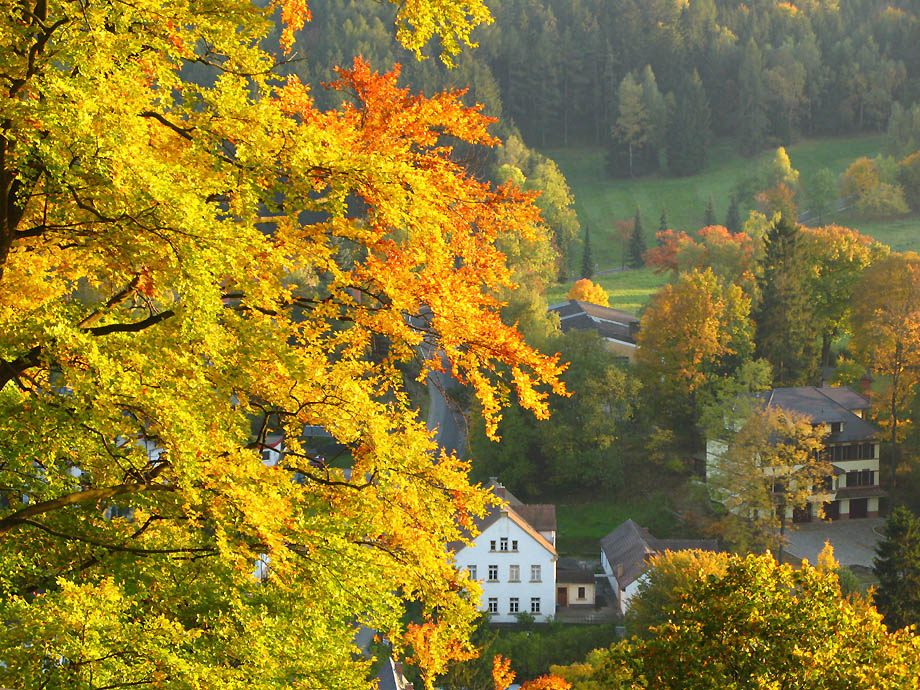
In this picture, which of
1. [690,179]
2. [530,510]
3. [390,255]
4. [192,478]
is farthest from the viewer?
[690,179]

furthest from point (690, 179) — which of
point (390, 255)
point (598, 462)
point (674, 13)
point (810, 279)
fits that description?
point (390, 255)

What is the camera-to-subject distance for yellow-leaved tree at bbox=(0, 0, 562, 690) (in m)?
7.32

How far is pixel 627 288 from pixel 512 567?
5062 centimetres

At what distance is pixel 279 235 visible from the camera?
9.68 meters

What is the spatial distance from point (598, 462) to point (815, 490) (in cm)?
1118

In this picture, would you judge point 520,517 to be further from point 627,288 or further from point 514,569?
point 627,288

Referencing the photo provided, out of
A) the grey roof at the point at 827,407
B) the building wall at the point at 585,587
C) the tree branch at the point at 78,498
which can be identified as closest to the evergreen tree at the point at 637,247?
the grey roof at the point at 827,407

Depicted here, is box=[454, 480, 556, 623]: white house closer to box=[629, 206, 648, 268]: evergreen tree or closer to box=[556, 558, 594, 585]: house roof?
box=[556, 558, 594, 585]: house roof

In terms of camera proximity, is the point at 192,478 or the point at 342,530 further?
the point at 342,530

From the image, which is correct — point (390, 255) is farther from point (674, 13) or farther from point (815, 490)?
point (674, 13)

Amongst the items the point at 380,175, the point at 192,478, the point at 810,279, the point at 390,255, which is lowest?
the point at 810,279

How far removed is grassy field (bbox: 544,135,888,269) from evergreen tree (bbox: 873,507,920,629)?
73205 millimetres

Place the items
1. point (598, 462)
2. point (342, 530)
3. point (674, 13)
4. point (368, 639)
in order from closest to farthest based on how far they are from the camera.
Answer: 1. point (342, 530)
2. point (368, 639)
3. point (598, 462)
4. point (674, 13)

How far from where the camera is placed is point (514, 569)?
46188 millimetres
